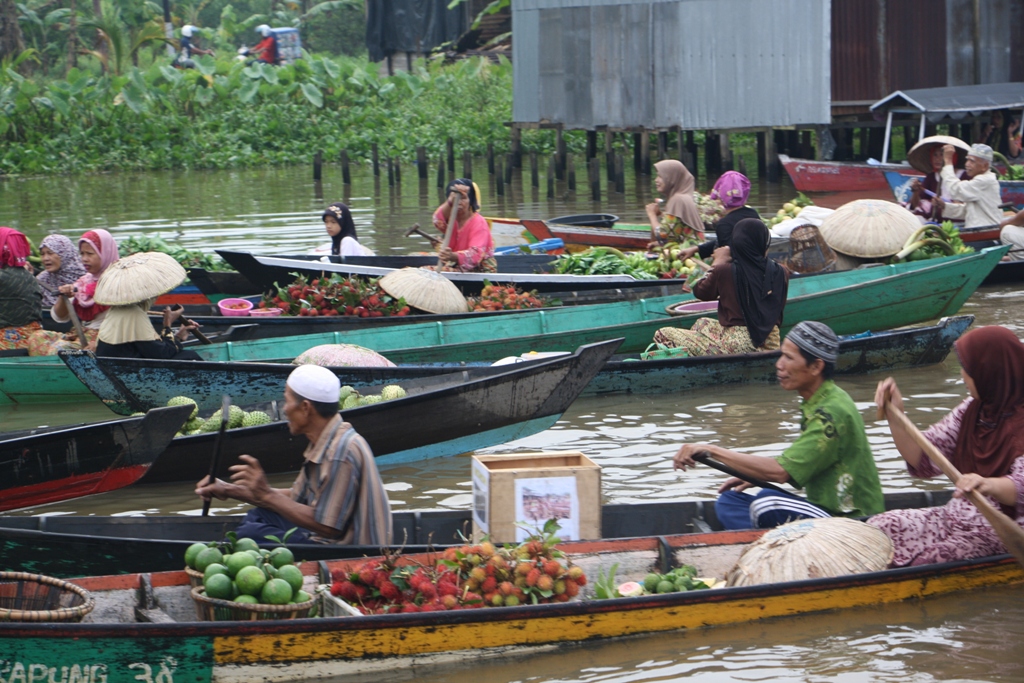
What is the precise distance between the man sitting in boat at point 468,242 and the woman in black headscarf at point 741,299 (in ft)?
6.21

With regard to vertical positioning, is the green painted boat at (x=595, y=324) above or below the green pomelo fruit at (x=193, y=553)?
above

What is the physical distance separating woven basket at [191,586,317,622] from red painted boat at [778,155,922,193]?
15.3m

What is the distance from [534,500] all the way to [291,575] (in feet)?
3.88

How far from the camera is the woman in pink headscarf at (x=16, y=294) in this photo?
332 inches

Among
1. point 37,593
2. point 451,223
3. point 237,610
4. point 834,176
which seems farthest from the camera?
point 834,176

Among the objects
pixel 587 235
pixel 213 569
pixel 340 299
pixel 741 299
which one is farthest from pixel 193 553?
pixel 587 235

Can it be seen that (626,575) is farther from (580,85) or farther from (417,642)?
(580,85)

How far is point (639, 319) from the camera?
9867 mm

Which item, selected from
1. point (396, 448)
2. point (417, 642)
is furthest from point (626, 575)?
point (396, 448)

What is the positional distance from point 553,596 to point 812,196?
1581 cm

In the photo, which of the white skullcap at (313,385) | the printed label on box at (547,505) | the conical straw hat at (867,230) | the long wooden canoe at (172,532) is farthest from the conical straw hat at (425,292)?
the white skullcap at (313,385)

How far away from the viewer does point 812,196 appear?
19.3m

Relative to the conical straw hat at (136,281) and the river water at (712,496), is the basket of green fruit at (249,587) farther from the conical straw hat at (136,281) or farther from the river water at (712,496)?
the conical straw hat at (136,281)

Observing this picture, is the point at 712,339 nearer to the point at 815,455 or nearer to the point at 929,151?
the point at 815,455
